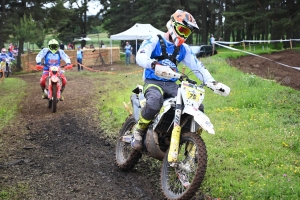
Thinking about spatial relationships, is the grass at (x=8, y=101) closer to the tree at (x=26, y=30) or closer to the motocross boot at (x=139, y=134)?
the motocross boot at (x=139, y=134)

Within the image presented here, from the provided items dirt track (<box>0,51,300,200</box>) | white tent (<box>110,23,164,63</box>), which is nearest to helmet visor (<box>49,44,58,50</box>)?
dirt track (<box>0,51,300,200</box>)

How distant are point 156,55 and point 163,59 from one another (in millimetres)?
116

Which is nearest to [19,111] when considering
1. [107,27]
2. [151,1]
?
[151,1]

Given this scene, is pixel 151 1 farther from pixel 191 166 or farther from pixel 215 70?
pixel 191 166

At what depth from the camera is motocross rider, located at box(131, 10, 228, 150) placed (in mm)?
5223

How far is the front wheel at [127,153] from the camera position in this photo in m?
5.88

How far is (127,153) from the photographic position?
634 centimetres

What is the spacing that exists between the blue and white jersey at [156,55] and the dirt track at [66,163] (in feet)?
5.25

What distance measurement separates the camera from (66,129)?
29.7ft

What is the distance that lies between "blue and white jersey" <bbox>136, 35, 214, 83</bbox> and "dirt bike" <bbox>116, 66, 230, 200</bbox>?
0.39 metres

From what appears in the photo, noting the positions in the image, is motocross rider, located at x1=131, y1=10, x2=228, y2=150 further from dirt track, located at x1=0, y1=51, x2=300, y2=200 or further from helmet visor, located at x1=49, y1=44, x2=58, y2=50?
helmet visor, located at x1=49, y1=44, x2=58, y2=50

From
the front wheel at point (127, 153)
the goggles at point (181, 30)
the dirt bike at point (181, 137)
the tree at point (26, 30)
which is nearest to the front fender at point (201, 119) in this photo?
the dirt bike at point (181, 137)

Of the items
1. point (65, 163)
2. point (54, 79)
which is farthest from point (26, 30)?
point (65, 163)

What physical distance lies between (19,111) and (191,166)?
8.49 m
